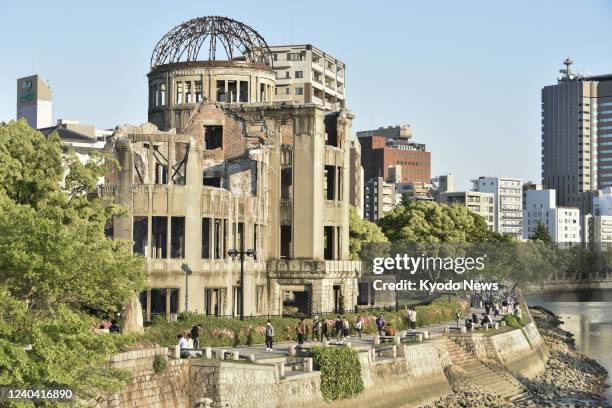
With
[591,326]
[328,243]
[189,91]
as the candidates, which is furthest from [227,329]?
[591,326]

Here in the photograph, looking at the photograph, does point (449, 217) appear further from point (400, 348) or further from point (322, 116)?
point (400, 348)

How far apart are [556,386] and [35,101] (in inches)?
5285

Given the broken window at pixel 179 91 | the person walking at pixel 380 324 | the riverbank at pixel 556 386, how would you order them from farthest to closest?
the broken window at pixel 179 91, the person walking at pixel 380 324, the riverbank at pixel 556 386

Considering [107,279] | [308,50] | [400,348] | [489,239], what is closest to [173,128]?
[400,348]

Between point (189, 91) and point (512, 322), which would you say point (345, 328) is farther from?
point (189, 91)

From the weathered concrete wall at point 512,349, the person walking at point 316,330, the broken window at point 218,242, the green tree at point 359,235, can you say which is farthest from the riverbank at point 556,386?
the green tree at point 359,235

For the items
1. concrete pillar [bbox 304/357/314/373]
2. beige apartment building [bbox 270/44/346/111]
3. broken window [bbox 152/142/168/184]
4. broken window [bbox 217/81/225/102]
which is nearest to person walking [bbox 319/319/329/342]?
concrete pillar [bbox 304/357/314/373]

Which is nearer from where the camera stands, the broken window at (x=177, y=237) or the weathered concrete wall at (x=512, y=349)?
the broken window at (x=177, y=237)

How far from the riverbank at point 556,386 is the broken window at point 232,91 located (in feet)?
95.8

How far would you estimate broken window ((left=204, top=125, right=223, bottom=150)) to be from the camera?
82.4 m

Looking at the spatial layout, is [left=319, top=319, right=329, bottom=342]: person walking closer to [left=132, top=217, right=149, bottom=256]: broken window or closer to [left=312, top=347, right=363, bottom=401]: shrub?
[left=312, top=347, right=363, bottom=401]: shrub

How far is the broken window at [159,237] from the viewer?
67.2 metres

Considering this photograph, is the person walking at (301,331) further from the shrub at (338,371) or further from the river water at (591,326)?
the river water at (591,326)

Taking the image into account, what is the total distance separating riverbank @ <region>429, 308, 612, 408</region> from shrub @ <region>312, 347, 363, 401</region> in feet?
25.4
